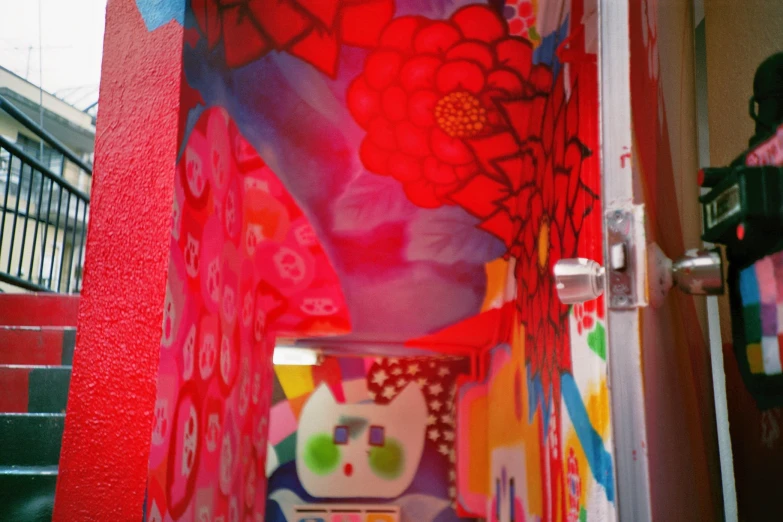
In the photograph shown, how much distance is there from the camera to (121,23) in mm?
1555

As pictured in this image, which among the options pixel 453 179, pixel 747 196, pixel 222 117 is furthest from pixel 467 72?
pixel 747 196

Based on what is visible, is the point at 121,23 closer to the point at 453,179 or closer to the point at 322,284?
the point at 453,179

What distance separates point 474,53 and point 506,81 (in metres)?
0.19

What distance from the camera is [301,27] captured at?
2195mm

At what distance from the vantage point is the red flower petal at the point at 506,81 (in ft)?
7.72

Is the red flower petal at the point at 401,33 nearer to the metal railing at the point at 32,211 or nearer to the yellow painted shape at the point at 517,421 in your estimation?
the yellow painted shape at the point at 517,421

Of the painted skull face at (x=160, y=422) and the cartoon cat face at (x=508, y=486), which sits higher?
the painted skull face at (x=160, y=422)

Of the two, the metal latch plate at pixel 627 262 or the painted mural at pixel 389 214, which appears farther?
the painted mural at pixel 389 214

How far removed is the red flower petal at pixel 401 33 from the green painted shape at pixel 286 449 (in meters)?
2.74

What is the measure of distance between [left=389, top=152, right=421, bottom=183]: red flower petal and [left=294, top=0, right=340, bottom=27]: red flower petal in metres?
0.66

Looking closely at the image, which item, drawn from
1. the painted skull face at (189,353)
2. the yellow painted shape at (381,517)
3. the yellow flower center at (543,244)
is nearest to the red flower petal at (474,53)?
the yellow flower center at (543,244)

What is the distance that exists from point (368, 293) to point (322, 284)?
0.82 ft

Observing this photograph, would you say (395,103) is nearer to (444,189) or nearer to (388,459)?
(444,189)

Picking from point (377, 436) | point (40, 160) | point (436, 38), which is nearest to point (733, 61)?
point (436, 38)
